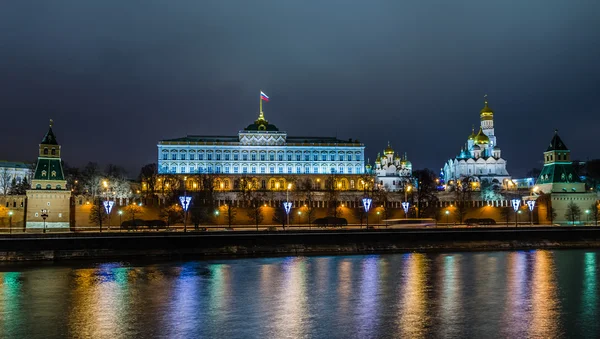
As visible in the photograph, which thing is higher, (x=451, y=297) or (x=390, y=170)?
(x=390, y=170)

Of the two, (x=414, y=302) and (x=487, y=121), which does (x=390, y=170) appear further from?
(x=414, y=302)

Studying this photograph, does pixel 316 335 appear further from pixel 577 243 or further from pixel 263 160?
pixel 263 160

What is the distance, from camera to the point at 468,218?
2852 inches

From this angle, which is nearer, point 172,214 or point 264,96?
point 172,214

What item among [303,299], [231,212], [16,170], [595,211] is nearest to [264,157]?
[231,212]

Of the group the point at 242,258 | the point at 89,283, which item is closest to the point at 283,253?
the point at 242,258

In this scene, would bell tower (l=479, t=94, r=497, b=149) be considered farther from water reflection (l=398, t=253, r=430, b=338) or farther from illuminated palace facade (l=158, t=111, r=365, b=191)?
water reflection (l=398, t=253, r=430, b=338)

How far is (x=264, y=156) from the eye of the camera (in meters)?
114

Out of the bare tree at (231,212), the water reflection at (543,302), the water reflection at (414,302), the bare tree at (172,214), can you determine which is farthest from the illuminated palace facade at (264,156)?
the water reflection at (543,302)

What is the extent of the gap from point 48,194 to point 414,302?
44934 millimetres

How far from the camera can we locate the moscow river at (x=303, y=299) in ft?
70.1

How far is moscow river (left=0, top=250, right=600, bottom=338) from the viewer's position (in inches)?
842

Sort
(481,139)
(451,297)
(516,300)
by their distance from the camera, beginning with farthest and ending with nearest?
(481,139) → (451,297) → (516,300)

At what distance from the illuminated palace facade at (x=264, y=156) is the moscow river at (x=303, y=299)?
72.0 m
